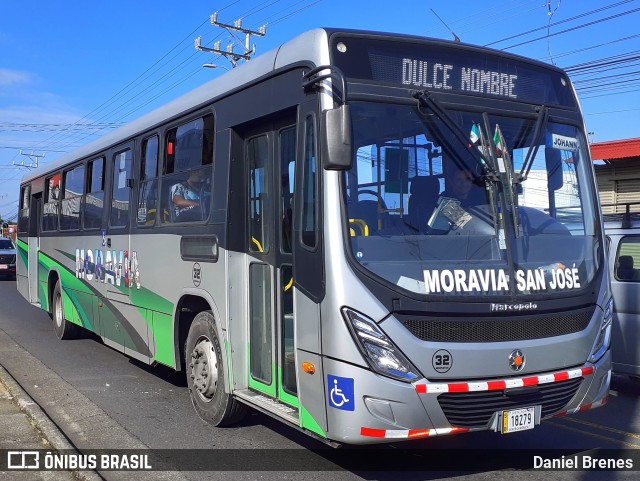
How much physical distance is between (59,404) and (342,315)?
176 inches

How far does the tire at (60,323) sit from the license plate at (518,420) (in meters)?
9.18

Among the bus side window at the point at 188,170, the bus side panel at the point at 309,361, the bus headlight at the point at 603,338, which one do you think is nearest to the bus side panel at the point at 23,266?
the bus side window at the point at 188,170

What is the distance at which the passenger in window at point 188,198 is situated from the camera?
679cm

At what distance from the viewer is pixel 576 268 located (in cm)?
526

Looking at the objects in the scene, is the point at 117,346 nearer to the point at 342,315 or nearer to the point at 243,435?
the point at 243,435

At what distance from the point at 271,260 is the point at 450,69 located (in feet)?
6.77

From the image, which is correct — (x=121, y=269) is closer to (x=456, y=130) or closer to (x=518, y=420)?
(x=456, y=130)

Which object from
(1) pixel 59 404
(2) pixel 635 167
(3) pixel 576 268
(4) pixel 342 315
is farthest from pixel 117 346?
(2) pixel 635 167

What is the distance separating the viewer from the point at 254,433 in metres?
6.47

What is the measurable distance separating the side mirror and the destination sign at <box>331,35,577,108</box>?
44 cm

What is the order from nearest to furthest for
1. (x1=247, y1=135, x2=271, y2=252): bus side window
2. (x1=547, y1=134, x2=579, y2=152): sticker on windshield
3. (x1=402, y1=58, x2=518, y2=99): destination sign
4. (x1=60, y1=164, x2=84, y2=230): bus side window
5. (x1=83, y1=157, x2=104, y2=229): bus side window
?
→ 1. (x1=402, y1=58, x2=518, y2=99): destination sign
2. (x1=547, y1=134, x2=579, y2=152): sticker on windshield
3. (x1=247, y1=135, x2=271, y2=252): bus side window
4. (x1=83, y1=157, x2=104, y2=229): bus side window
5. (x1=60, y1=164, x2=84, y2=230): bus side window

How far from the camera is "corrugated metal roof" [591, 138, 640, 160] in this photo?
17516 millimetres

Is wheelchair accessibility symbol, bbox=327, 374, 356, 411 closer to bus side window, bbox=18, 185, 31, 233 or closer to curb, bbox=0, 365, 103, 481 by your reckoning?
curb, bbox=0, 365, 103, 481

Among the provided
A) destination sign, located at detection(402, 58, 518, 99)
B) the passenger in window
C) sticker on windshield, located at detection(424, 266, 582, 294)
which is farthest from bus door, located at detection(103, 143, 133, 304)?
sticker on windshield, located at detection(424, 266, 582, 294)
